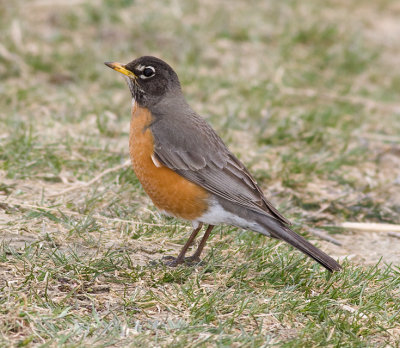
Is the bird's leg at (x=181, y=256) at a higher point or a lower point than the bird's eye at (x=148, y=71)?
lower

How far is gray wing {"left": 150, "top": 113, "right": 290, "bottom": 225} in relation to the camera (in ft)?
15.4

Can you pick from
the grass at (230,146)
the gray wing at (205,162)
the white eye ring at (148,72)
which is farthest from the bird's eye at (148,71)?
the grass at (230,146)

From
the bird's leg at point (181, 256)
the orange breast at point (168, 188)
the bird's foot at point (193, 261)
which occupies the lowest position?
the bird's foot at point (193, 261)

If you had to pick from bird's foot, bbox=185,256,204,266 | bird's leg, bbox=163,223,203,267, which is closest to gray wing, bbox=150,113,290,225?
bird's leg, bbox=163,223,203,267

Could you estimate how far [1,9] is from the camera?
378 inches

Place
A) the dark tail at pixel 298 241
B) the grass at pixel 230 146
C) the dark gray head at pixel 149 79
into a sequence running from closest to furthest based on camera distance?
the grass at pixel 230 146 → the dark tail at pixel 298 241 → the dark gray head at pixel 149 79

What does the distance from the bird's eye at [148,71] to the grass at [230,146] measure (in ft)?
2.96

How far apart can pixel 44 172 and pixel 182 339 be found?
9.29ft

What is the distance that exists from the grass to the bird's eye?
903 mm

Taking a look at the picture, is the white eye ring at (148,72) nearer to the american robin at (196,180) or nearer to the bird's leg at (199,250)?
the american robin at (196,180)

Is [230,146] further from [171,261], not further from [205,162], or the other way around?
[171,261]

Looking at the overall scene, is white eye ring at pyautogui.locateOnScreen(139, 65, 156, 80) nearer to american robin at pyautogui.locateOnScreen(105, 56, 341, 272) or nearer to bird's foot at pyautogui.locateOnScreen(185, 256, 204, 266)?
american robin at pyautogui.locateOnScreen(105, 56, 341, 272)

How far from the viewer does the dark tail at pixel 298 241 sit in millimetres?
4312

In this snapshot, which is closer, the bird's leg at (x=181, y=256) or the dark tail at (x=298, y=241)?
the dark tail at (x=298, y=241)
